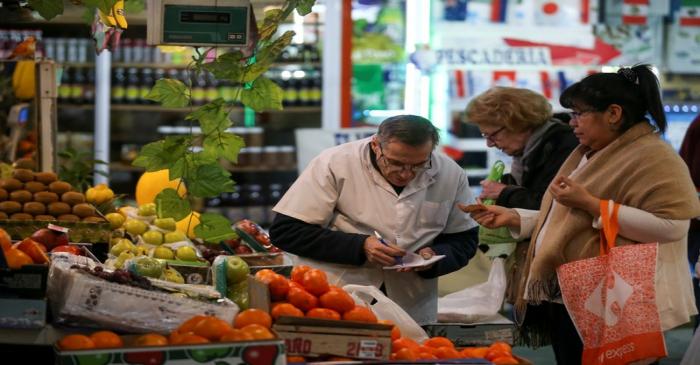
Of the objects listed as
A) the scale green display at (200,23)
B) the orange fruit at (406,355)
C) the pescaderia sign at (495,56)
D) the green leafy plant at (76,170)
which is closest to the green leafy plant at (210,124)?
the scale green display at (200,23)

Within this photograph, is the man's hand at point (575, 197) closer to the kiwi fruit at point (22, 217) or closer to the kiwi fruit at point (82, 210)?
the kiwi fruit at point (82, 210)

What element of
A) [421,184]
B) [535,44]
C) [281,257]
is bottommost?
[281,257]

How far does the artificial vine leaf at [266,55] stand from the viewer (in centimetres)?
375

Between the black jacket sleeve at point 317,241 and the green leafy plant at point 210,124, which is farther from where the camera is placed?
the black jacket sleeve at point 317,241

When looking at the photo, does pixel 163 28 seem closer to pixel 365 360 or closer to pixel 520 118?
pixel 365 360

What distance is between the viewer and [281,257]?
15.7ft

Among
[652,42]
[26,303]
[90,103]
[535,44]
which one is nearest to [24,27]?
[90,103]

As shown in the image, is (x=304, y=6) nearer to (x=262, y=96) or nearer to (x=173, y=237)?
(x=262, y=96)

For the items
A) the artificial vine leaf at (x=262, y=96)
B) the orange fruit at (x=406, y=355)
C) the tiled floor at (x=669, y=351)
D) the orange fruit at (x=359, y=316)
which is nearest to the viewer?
the orange fruit at (x=406, y=355)

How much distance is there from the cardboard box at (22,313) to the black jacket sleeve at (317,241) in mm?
1383

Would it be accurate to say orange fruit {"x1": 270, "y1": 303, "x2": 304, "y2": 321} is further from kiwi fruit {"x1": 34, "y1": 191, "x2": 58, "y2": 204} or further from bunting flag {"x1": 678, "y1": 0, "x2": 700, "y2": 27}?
bunting flag {"x1": 678, "y1": 0, "x2": 700, "y2": 27}

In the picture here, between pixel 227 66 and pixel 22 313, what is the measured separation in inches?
48.7

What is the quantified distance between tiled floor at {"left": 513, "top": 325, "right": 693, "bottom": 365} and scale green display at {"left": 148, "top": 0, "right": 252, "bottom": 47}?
3.74 metres

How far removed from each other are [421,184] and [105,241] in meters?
1.39
